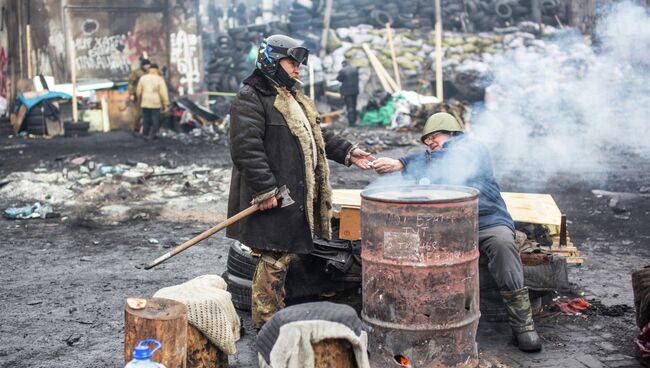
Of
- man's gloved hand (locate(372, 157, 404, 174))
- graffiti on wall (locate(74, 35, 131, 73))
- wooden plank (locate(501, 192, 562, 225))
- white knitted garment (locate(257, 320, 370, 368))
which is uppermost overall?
graffiti on wall (locate(74, 35, 131, 73))

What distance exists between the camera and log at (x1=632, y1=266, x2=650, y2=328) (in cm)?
473

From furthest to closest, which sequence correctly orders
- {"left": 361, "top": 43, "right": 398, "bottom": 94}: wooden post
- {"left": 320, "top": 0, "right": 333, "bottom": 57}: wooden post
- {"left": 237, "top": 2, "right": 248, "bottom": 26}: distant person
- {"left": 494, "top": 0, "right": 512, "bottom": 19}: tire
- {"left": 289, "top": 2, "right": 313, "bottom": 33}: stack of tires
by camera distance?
{"left": 237, "top": 2, "right": 248, "bottom": 26}: distant person, {"left": 494, "top": 0, "right": 512, "bottom": 19}: tire, {"left": 289, "top": 2, "right": 313, "bottom": 33}: stack of tires, {"left": 320, "top": 0, "right": 333, "bottom": 57}: wooden post, {"left": 361, "top": 43, "right": 398, "bottom": 94}: wooden post

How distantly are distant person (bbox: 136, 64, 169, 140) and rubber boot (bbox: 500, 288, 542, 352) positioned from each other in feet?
Answer: 45.6

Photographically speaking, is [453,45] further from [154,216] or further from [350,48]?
[154,216]

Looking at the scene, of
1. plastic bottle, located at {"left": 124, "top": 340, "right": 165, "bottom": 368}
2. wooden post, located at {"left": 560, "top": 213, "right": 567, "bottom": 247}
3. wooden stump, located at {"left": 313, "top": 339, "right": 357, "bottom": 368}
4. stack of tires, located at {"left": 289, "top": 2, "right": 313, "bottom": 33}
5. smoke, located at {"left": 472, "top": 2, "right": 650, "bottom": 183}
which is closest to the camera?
plastic bottle, located at {"left": 124, "top": 340, "right": 165, "bottom": 368}

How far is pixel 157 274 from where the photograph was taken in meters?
7.05

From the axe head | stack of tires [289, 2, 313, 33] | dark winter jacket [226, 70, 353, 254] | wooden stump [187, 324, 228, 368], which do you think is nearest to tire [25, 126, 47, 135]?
stack of tires [289, 2, 313, 33]

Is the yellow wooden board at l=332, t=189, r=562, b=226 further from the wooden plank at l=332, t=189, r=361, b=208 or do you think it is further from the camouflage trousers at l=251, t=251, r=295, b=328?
the camouflage trousers at l=251, t=251, r=295, b=328

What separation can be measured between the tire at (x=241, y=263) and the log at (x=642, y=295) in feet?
8.98

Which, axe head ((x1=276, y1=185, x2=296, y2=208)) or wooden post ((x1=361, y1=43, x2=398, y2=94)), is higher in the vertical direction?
wooden post ((x1=361, y1=43, x2=398, y2=94))

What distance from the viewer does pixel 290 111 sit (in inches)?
201

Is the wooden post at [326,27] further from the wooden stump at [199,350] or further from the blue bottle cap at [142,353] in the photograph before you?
the blue bottle cap at [142,353]

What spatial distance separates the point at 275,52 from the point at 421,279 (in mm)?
1819

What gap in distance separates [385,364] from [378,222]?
89 cm
